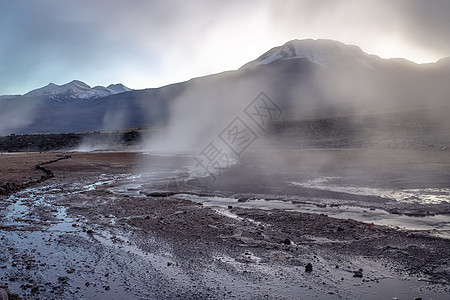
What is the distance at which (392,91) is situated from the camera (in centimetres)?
11450

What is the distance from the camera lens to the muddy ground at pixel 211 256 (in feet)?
23.3

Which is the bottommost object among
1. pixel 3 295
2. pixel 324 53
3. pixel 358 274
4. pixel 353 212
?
pixel 353 212

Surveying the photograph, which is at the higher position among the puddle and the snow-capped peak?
the snow-capped peak

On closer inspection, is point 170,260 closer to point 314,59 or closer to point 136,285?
point 136,285

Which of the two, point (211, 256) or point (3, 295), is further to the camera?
point (211, 256)

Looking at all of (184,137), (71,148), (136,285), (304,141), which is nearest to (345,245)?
(136,285)

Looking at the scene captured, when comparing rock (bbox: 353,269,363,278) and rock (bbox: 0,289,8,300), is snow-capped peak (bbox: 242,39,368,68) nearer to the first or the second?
rock (bbox: 353,269,363,278)

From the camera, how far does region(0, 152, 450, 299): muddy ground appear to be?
710 centimetres

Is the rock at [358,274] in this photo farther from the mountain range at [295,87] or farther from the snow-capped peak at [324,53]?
the snow-capped peak at [324,53]

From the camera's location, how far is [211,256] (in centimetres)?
910

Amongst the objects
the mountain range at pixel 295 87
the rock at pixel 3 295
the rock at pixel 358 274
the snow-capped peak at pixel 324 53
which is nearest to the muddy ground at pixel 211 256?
the rock at pixel 358 274

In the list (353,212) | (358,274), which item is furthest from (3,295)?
(353,212)

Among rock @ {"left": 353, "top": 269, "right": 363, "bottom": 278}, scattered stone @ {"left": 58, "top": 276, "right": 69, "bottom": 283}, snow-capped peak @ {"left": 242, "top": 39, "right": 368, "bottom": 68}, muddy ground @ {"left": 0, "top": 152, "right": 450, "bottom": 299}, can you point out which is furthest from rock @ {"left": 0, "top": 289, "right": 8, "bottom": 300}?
snow-capped peak @ {"left": 242, "top": 39, "right": 368, "bottom": 68}

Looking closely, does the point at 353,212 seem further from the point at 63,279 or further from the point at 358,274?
the point at 63,279
